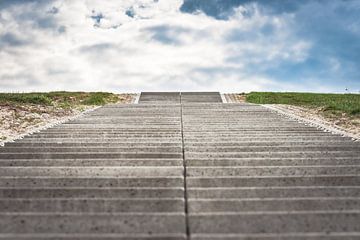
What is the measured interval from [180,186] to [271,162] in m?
1.68

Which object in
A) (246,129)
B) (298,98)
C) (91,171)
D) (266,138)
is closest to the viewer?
(91,171)

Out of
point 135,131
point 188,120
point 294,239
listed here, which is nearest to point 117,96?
point 188,120

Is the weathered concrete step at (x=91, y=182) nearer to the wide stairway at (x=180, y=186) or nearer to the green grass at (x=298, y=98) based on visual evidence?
the wide stairway at (x=180, y=186)

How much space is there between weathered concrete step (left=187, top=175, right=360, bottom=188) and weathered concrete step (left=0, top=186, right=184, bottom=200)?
1.37 feet

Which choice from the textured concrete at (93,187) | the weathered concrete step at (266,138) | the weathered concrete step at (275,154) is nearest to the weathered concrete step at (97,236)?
the textured concrete at (93,187)

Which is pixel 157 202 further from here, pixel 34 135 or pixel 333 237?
pixel 34 135

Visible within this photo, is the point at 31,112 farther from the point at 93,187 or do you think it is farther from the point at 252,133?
the point at 93,187

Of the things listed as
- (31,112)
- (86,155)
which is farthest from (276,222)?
(31,112)

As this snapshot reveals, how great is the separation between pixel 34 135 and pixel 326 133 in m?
5.66

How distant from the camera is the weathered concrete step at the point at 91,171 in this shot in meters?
5.52

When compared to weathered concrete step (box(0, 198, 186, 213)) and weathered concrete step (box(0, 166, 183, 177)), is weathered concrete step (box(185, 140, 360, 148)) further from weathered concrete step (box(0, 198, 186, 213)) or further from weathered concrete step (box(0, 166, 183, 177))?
weathered concrete step (box(0, 198, 186, 213))

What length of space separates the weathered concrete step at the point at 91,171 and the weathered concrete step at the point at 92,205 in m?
0.93

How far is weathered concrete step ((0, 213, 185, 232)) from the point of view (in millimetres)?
3941

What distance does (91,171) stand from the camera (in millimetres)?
5695
